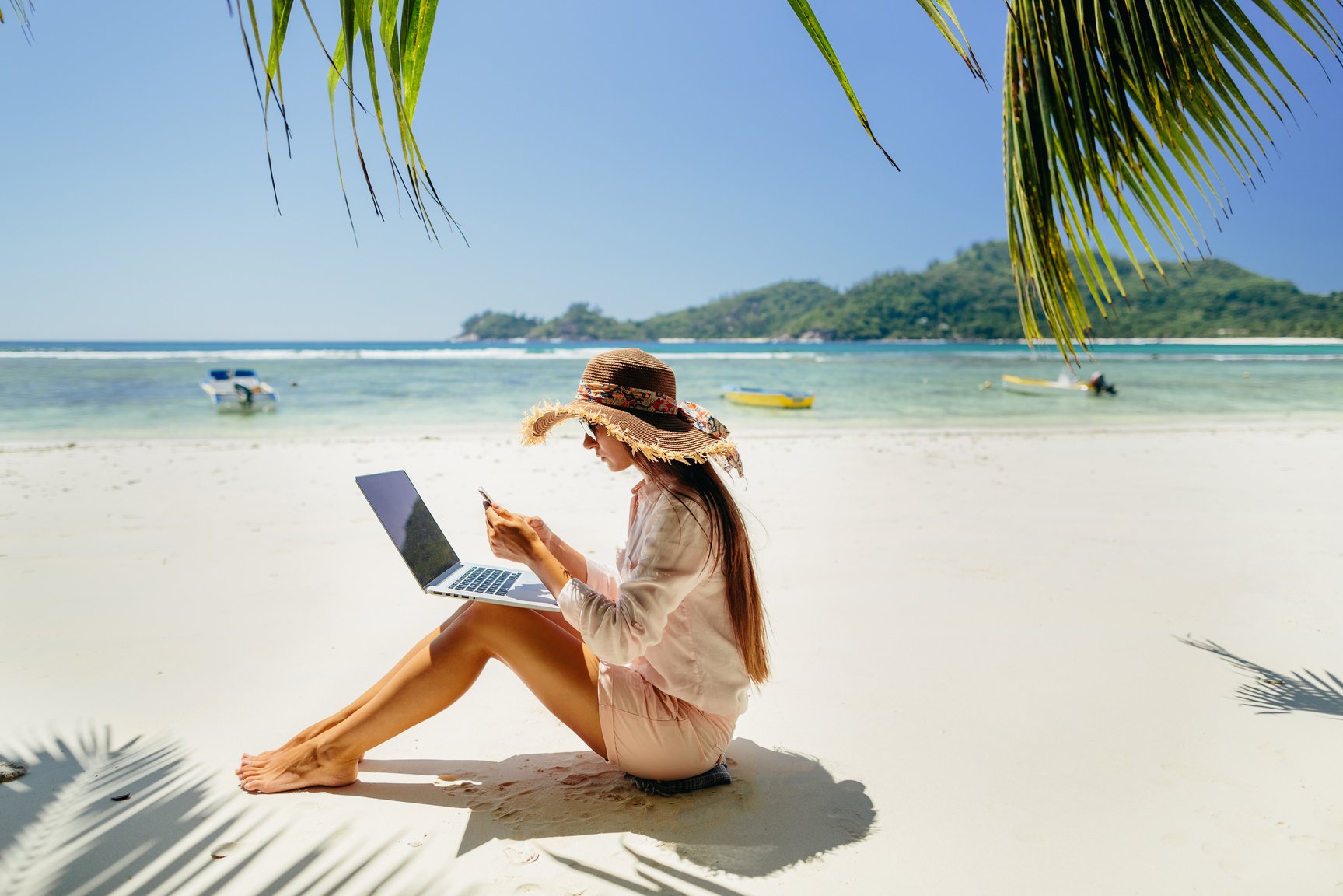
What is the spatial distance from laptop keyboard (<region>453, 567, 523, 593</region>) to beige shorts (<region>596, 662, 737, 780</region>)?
39cm

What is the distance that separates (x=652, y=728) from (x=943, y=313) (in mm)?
89665

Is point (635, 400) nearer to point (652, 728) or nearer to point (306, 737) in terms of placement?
point (652, 728)

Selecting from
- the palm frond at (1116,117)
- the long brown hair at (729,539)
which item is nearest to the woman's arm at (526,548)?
the long brown hair at (729,539)

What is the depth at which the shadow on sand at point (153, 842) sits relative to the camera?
1832mm

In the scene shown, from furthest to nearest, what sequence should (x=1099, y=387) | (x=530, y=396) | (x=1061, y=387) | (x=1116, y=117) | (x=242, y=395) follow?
1. (x=530, y=396)
2. (x=1061, y=387)
3. (x=1099, y=387)
4. (x=242, y=395)
5. (x=1116, y=117)

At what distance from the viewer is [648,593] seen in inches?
74.1

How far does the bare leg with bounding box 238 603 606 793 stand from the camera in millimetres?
2131

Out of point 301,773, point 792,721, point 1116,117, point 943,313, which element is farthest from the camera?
point 943,313

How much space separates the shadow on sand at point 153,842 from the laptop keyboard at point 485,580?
0.68 metres

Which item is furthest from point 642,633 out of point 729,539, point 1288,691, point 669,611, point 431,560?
point 1288,691

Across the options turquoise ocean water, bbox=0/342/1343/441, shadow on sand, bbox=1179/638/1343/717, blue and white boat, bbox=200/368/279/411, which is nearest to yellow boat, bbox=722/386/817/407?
turquoise ocean water, bbox=0/342/1343/441

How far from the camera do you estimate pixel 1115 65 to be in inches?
69.1

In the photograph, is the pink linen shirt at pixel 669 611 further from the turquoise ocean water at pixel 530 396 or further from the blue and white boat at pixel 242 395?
the blue and white boat at pixel 242 395

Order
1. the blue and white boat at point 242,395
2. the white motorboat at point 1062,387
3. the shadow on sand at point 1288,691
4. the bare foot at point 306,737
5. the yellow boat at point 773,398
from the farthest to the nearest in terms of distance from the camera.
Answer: the white motorboat at point 1062,387
the yellow boat at point 773,398
the blue and white boat at point 242,395
the shadow on sand at point 1288,691
the bare foot at point 306,737
